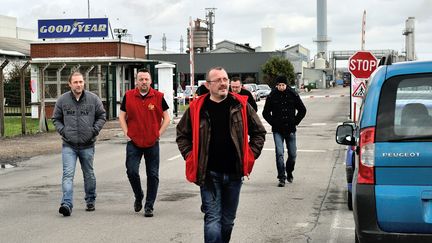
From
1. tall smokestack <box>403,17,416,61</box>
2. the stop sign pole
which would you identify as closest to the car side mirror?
the stop sign pole

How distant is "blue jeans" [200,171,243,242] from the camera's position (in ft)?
17.7

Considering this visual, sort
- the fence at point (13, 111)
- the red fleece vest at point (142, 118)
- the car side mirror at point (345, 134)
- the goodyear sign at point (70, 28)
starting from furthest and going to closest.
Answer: the fence at point (13, 111) → the goodyear sign at point (70, 28) → the red fleece vest at point (142, 118) → the car side mirror at point (345, 134)

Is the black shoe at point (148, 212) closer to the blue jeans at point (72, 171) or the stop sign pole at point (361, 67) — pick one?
the blue jeans at point (72, 171)

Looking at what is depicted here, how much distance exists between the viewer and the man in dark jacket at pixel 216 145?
17.5ft

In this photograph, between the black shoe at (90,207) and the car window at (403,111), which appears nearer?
the car window at (403,111)

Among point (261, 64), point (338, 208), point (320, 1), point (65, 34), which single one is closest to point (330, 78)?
point (320, 1)

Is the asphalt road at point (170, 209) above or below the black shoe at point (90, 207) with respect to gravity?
below

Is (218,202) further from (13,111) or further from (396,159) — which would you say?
(13,111)

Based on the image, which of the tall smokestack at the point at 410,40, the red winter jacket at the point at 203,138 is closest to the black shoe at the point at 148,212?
the red winter jacket at the point at 203,138

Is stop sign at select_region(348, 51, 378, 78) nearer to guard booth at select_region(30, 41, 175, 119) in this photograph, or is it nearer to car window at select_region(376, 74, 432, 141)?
guard booth at select_region(30, 41, 175, 119)

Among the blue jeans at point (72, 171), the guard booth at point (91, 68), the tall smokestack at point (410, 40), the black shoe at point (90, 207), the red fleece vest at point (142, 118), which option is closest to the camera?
the red fleece vest at point (142, 118)

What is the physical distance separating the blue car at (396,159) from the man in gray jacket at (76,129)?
14.6 feet

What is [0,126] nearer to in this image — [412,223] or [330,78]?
[412,223]

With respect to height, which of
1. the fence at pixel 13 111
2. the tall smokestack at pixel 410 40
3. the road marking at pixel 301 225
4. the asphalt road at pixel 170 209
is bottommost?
the road marking at pixel 301 225
